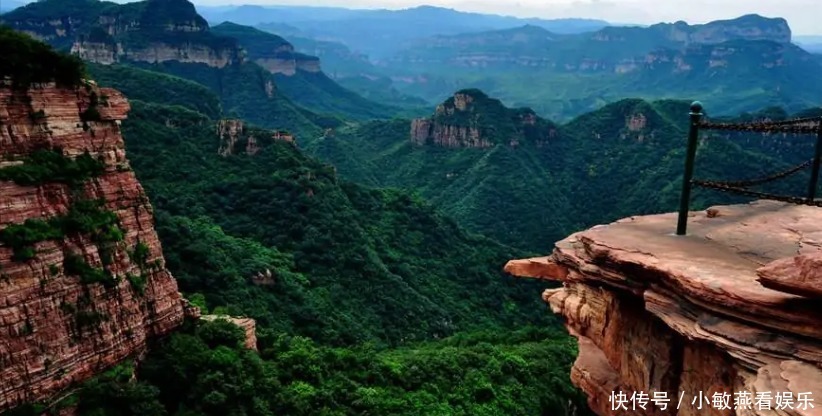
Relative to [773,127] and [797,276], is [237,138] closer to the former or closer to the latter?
[773,127]

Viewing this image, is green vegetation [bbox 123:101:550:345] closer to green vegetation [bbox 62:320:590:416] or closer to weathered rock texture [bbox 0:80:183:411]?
green vegetation [bbox 62:320:590:416]

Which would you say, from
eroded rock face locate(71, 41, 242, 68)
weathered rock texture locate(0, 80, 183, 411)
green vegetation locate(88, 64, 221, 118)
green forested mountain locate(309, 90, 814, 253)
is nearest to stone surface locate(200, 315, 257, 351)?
weathered rock texture locate(0, 80, 183, 411)

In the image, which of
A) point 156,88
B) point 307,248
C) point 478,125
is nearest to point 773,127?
point 307,248

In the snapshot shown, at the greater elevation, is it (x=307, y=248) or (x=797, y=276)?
(x=797, y=276)

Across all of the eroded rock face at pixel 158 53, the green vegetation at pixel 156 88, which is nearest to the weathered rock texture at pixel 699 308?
the green vegetation at pixel 156 88

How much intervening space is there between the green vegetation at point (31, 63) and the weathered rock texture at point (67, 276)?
1.10 ft

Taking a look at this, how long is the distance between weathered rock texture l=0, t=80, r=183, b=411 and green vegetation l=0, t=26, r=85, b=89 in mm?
337

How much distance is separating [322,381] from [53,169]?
13915mm

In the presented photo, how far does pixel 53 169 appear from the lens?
1909 cm

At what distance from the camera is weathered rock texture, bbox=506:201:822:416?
7.92m

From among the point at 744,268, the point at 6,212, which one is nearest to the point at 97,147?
the point at 6,212

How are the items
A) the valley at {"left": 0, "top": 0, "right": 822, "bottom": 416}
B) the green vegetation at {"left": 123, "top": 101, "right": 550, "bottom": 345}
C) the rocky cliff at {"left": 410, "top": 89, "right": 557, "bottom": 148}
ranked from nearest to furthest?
the valley at {"left": 0, "top": 0, "right": 822, "bottom": 416} < the green vegetation at {"left": 123, "top": 101, "right": 550, "bottom": 345} < the rocky cliff at {"left": 410, "top": 89, "right": 557, "bottom": 148}

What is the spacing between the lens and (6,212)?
17.3m

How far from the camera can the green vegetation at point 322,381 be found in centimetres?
2161
